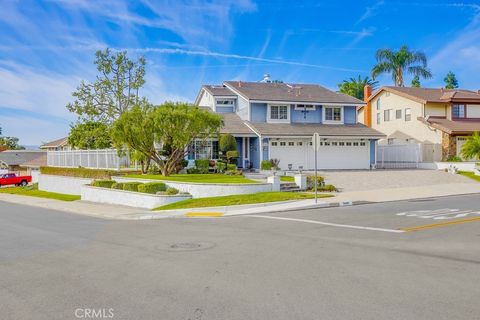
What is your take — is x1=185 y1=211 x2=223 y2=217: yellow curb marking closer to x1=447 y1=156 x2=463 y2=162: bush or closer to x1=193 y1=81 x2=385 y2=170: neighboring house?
x1=193 y1=81 x2=385 y2=170: neighboring house

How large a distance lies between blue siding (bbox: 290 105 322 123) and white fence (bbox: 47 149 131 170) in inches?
563

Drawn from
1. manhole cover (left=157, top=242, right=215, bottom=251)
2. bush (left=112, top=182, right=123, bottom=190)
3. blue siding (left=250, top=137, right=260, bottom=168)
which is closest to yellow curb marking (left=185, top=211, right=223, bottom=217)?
manhole cover (left=157, top=242, right=215, bottom=251)

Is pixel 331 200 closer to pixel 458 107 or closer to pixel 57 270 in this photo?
pixel 57 270

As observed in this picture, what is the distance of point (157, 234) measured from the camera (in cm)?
1338

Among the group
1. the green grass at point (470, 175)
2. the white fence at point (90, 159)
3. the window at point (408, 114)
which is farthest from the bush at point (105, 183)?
the window at point (408, 114)

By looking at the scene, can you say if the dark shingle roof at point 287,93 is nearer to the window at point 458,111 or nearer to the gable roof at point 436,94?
the gable roof at point 436,94

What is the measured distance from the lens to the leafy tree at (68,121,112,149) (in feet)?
152

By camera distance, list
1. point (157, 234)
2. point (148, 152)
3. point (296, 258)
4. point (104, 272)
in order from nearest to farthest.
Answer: point (104, 272) → point (296, 258) → point (157, 234) → point (148, 152)

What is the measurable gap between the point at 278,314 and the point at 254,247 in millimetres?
4761

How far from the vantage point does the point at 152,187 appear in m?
23.7

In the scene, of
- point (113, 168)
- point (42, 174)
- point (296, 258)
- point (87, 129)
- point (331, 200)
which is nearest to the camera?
point (296, 258)

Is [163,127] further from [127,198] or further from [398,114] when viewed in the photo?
[398,114]

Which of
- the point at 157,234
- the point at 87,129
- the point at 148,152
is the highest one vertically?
the point at 87,129

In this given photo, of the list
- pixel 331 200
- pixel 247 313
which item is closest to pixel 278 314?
pixel 247 313
